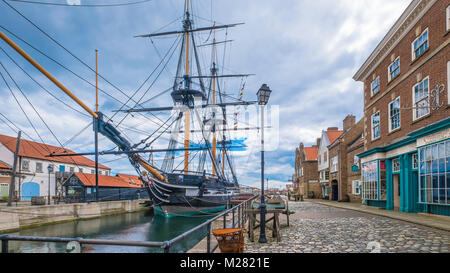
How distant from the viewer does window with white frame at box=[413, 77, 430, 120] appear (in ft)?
44.9

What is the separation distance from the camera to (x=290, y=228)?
10812 mm

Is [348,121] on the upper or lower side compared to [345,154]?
upper

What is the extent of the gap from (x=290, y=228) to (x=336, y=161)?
23531 millimetres

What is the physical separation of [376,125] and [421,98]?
20.3 ft

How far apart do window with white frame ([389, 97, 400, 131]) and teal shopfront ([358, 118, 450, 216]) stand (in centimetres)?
130

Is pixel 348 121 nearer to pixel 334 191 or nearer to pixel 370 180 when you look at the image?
pixel 334 191

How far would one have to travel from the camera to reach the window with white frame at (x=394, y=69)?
1700 centimetres

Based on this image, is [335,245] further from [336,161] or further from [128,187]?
[128,187]

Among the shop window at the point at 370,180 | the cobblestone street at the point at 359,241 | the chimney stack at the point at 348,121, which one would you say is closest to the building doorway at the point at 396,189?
the shop window at the point at 370,180

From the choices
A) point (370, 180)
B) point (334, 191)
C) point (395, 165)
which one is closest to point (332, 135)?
point (334, 191)

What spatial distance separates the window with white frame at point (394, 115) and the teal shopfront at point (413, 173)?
1.30 m

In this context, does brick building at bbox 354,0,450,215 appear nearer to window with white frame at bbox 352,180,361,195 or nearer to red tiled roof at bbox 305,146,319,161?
window with white frame at bbox 352,180,361,195

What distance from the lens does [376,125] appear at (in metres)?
20.2
